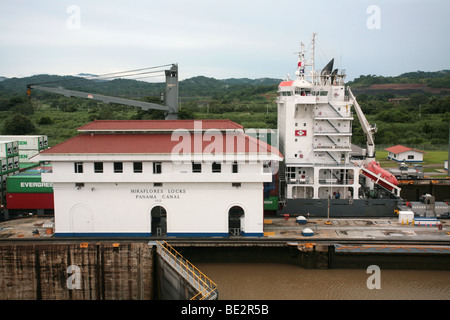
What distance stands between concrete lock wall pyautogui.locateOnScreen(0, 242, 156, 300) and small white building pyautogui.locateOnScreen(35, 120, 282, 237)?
2.39m

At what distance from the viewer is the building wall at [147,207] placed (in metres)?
22.1

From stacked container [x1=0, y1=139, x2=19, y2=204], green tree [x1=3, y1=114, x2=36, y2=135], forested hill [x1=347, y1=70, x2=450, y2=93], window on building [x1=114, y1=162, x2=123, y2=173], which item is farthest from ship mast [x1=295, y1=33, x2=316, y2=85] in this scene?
forested hill [x1=347, y1=70, x2=450, y2=93]

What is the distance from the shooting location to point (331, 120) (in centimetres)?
2798

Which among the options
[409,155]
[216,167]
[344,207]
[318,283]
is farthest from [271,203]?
[409,155]

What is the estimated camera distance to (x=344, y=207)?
1041 inches

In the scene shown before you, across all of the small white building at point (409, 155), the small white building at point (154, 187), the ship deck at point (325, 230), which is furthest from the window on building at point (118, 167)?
the small white building at point (409, 155)

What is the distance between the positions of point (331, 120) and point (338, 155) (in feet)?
8.05

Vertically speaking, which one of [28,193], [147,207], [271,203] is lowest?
[271,203]

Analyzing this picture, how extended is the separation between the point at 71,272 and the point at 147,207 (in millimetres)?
4904

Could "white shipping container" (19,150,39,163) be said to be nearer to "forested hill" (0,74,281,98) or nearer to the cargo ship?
the cargo ship

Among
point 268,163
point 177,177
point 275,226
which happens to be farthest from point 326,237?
point 177,177

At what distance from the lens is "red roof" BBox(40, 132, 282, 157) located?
22000 millimetres

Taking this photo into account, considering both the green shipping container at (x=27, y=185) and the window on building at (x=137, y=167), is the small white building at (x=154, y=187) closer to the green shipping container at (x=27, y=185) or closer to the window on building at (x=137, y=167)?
the window on building at (x=137, y=167)

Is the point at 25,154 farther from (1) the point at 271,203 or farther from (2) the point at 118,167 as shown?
(1) the point at 271,203
